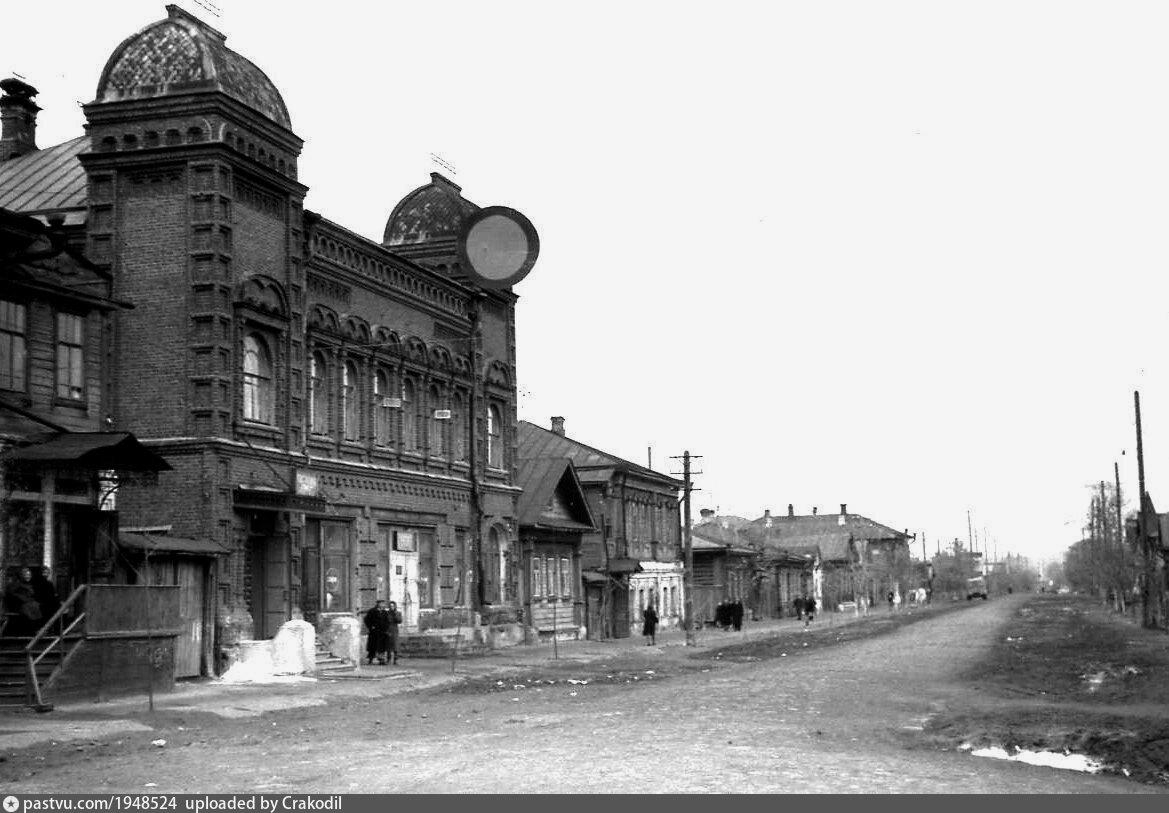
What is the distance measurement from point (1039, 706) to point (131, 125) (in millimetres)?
20178

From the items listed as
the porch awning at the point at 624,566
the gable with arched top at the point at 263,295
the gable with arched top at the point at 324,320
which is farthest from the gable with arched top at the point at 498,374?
the porch awning at the point at 624,566

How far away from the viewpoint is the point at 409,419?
3784 cm

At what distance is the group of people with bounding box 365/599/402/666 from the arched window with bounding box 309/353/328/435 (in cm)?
437

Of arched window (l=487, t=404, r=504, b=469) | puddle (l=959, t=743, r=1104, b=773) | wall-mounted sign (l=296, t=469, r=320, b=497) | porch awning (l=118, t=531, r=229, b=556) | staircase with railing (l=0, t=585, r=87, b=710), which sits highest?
arched window (l=487, t=404, r=504, b=469)

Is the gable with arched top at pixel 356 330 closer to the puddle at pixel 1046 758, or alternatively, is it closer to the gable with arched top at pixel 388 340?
the gable with arched top at pixel 388 340

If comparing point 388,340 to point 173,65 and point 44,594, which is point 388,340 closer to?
point 173,65

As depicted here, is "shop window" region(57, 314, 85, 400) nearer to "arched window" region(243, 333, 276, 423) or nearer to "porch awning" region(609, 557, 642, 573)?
"arched window" region(243, 333, 276, 423)

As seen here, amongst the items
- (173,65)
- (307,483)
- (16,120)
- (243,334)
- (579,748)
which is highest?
(16,120)

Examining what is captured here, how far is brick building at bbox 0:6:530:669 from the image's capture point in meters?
28.2

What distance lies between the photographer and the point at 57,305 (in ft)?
84.0

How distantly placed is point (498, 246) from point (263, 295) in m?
11.3

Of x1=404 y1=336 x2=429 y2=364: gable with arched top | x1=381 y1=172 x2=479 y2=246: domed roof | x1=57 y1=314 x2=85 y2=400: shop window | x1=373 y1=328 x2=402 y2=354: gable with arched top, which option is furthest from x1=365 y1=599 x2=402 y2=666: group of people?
x1=381 y1=172 x2=479 y2=246: domed roof

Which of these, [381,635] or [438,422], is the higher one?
[438,422]

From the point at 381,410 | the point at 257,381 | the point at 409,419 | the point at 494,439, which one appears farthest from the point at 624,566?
the point at 257,381
